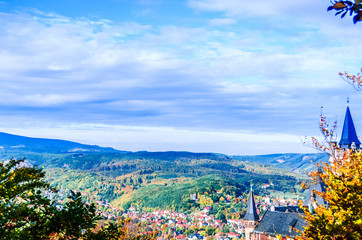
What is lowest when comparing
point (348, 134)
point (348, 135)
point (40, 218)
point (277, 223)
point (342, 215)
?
point (277, 223)

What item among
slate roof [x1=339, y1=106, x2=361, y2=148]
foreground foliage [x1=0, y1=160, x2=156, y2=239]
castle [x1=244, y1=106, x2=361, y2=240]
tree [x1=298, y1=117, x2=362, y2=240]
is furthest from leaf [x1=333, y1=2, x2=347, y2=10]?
slate roof [x1=339, y1=106, x2=361, y2=148]

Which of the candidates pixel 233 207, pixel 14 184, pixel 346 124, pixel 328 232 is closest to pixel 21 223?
pixel 14 184

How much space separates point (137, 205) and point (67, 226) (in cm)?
17388

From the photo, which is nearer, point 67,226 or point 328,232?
point 328,232

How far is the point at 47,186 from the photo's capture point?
36.1 feet

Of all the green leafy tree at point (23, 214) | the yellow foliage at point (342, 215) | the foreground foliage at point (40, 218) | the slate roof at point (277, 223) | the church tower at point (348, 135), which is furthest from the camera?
the church tower at point (348, 135)

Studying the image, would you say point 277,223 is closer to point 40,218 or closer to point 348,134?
point 348,134

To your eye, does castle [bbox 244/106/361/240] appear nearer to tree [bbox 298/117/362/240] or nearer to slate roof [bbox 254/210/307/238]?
slate roof [bbox 254/210/307/238]

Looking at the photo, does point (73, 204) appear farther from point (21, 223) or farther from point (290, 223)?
point (290, 223)

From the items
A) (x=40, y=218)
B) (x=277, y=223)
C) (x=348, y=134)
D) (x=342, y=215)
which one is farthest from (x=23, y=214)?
(x=348, y=134)

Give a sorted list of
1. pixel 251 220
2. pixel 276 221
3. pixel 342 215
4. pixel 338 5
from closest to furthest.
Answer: pixel 338 5, pixel 342 215, pixel 276 221, pixel 251 220

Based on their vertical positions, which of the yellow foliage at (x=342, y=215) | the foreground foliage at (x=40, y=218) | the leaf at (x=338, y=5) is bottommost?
the foreground foliage at (x=40, y=218)

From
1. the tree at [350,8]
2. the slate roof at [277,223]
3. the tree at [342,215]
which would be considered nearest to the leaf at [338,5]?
the tree at [350,8]

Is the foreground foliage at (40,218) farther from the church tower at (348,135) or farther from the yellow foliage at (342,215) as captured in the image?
the church tower at (348,135)
